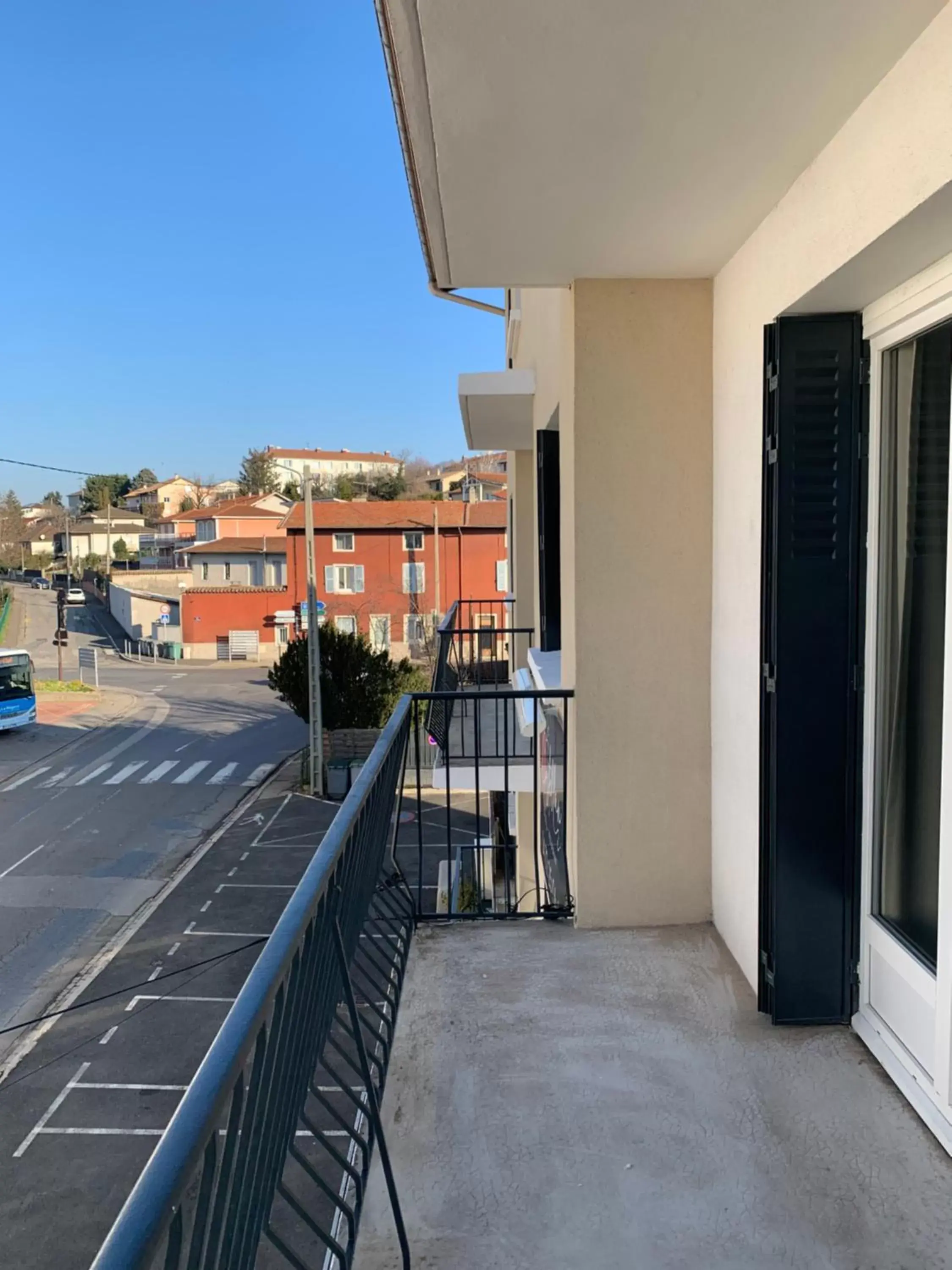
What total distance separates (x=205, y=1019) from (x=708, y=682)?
9859 mm

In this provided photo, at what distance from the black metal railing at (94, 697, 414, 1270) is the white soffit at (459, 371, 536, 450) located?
379cm

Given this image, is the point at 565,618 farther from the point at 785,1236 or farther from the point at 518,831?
the point at 518,831

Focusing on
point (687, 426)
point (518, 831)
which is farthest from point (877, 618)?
point (518, 831)

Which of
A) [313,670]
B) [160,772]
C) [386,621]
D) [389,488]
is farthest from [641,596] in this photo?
[389,488]

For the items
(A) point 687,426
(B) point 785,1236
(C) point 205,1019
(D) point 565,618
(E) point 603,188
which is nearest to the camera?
(B) point 785,1236

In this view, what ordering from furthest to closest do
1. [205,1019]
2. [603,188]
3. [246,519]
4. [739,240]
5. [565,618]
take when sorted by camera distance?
[246,519]
[205,1019]
[565,618]
[739,240]
[603,188]

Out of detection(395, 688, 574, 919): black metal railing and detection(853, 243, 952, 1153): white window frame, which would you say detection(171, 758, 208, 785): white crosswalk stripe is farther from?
detection(853, 243, 952, 1153): white window frame

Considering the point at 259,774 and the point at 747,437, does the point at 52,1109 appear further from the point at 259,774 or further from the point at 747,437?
the point at 259,774

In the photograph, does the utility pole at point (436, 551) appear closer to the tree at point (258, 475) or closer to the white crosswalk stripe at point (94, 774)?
the white crosswalk stripe at point (94, 774)

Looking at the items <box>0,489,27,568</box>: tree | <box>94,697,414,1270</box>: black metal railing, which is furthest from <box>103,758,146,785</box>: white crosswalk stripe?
<box>0,489,27,568</box>: tree

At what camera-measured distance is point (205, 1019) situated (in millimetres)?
10969

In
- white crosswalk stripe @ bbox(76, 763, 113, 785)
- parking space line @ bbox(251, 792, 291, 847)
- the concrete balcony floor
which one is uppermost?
the concrete balcony floor

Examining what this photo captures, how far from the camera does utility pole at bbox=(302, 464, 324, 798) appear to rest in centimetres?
1898

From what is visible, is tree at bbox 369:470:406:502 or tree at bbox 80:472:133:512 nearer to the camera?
tree at bbox 369:470:406:502
